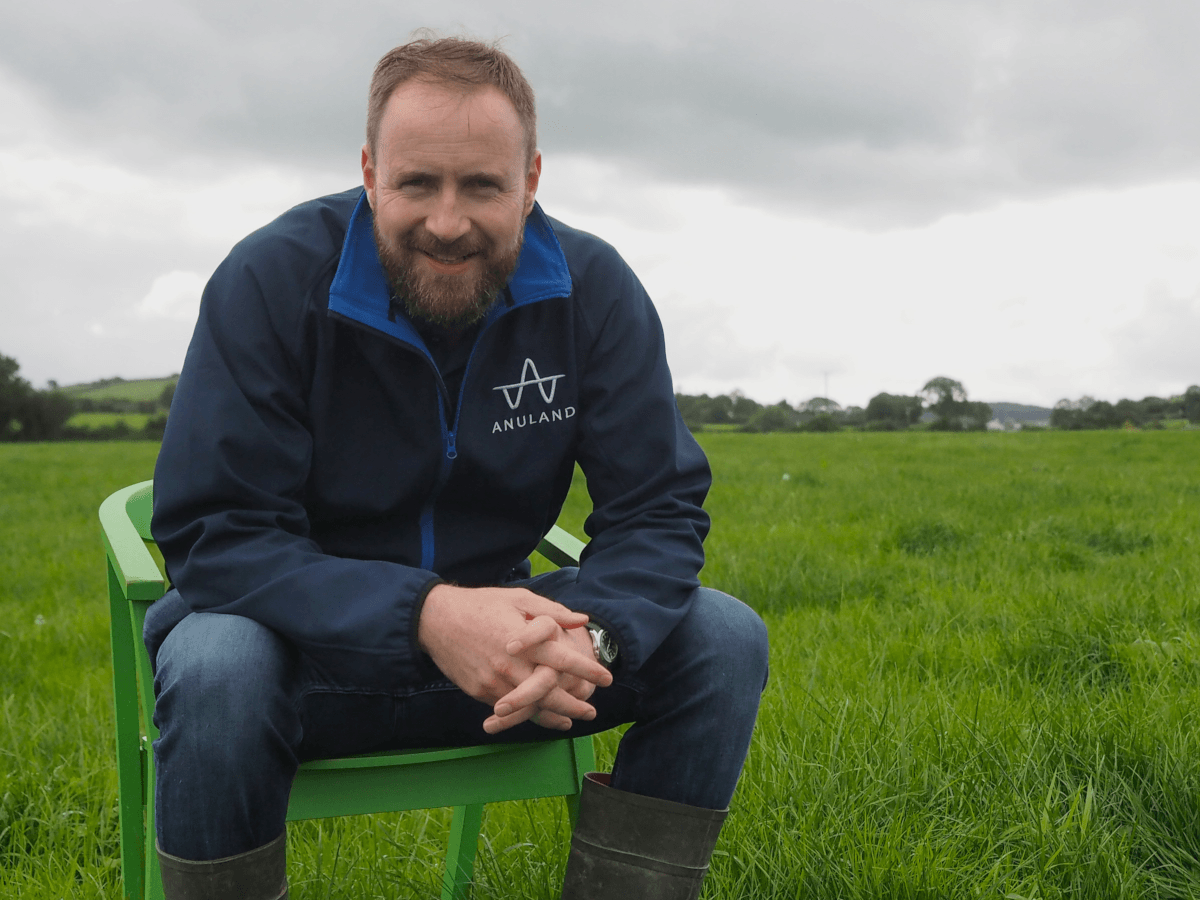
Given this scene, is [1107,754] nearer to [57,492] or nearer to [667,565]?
[667,565]

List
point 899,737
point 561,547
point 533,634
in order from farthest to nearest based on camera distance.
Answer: point 899,737
point 561,547
point 533,634

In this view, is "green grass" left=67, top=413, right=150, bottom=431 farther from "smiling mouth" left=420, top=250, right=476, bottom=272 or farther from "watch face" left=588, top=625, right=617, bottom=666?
"watch face" left=588, top=625, right=617, bottom=666

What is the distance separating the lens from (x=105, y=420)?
169 feet

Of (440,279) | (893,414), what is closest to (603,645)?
(440,279)

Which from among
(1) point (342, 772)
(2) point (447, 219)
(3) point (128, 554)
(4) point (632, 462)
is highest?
(2) point (447, 219)

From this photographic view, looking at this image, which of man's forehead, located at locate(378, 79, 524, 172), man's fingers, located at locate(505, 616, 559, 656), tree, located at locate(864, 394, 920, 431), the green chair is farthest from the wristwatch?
tree, located at locate(864, 394, 920, 431)

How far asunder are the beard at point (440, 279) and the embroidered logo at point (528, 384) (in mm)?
136

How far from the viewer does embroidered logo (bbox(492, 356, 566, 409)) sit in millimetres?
1914

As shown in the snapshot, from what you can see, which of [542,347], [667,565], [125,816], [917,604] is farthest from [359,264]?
[917,604]

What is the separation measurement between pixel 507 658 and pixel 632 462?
52 centimetres

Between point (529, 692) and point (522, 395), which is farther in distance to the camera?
point (522, 395)

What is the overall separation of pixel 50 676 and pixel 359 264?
9.86 feet

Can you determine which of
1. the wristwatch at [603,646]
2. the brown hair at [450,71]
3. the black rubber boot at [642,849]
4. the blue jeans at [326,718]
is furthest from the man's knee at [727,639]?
the brown hair at [450,71]

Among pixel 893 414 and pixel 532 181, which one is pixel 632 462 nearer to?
pixel 532 181
